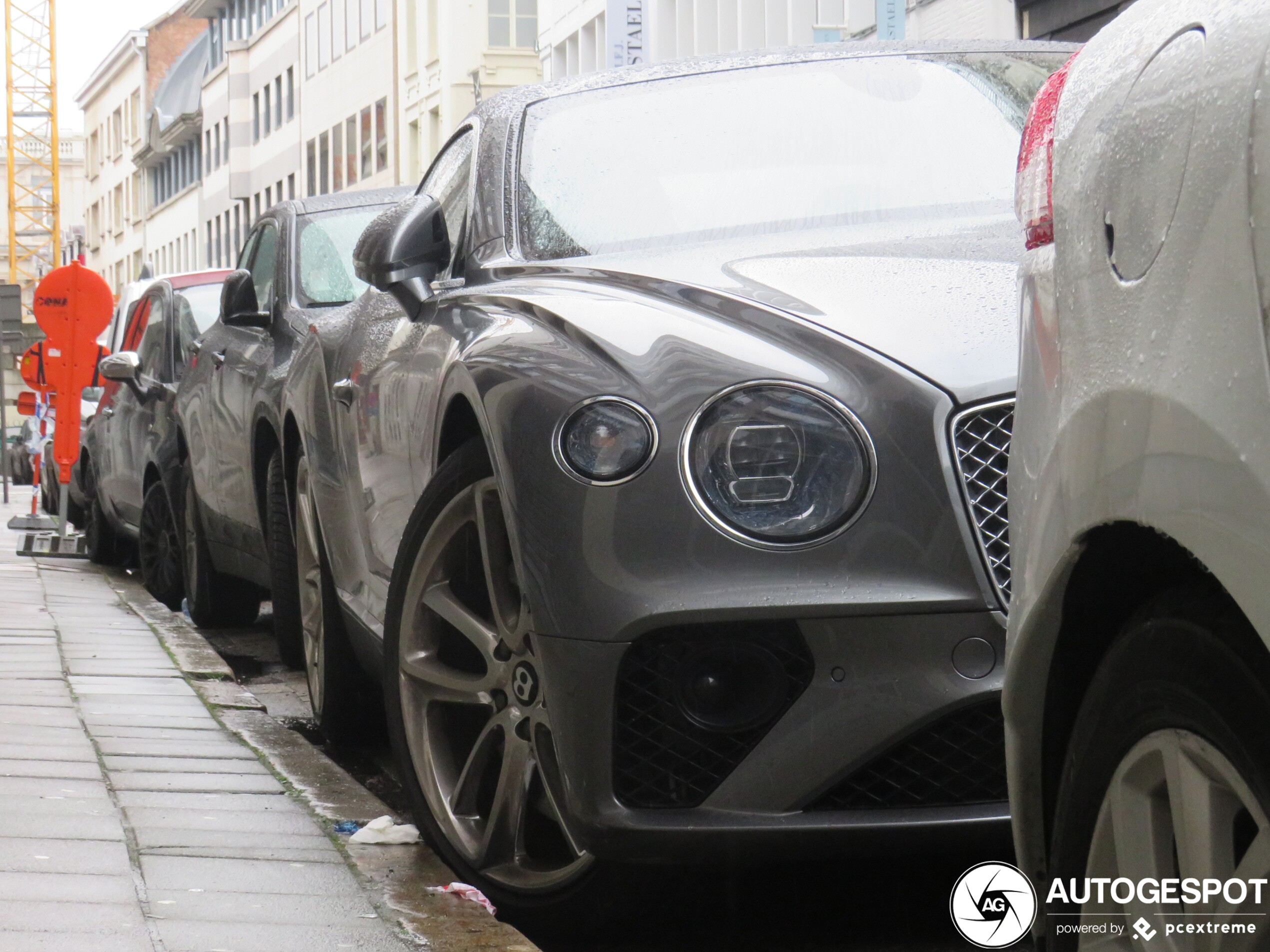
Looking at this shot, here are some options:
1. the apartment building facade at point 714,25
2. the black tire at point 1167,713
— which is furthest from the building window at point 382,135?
the black tire at point 1167,713

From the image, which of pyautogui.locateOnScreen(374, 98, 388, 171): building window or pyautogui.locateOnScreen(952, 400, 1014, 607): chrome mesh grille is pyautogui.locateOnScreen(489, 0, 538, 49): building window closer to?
pyautogui.locateOnScreen(374, 98, 388, 171): building window

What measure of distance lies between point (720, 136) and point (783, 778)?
1.78m

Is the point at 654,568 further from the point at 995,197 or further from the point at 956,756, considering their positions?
the point at 995,197

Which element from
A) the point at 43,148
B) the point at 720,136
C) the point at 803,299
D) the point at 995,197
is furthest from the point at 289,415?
the point at 43,148

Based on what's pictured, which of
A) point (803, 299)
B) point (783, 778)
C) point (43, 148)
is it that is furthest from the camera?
point (43, 148)

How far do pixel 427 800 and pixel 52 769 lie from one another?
122cm

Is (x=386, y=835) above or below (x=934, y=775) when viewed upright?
below

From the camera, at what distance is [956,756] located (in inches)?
130

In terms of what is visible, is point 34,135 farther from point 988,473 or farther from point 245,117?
point 988,473

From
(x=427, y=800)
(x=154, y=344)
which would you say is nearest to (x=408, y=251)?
(x=427, y=800)

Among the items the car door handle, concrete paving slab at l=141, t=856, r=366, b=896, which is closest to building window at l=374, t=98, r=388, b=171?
the car door handle

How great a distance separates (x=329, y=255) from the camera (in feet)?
26.0

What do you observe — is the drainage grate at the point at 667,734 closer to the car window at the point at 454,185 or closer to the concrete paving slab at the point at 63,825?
the concrete paving slab at the point at 63,825

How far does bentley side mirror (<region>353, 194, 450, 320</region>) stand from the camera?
15.1ft
